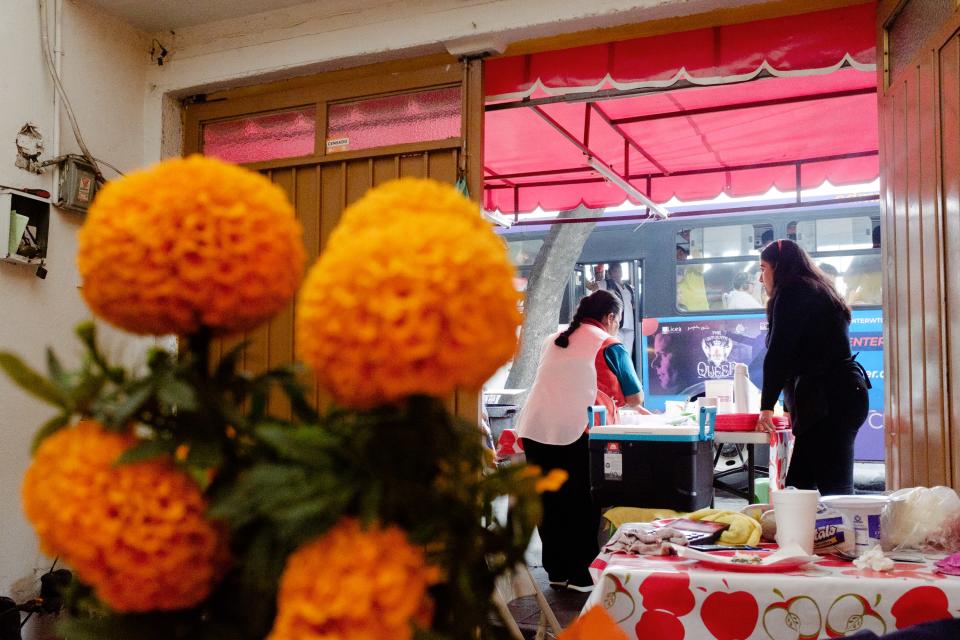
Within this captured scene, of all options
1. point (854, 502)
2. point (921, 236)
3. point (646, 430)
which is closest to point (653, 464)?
point (646, 430)

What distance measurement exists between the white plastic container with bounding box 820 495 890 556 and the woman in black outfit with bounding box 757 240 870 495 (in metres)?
1.38

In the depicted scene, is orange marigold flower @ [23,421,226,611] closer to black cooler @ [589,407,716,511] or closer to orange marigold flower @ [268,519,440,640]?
orange marigold flower @ [268,519,440,640]

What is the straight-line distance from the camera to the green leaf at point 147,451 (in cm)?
45

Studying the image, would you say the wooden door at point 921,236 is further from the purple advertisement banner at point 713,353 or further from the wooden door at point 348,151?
the purple advertisement banner at point 713,353

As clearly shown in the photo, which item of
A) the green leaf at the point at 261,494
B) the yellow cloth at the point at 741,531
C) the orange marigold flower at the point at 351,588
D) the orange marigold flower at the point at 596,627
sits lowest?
the yellow cloth at the point at 741,531

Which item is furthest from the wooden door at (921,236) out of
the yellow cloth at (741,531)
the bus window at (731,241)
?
the bus window at (731,241)

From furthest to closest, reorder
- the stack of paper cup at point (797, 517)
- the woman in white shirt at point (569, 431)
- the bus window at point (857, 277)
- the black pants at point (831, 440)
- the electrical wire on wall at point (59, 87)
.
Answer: the bus window at point (857, 277), the woman in white shirt at point (569, 431), the electrical wire on wall at point (59, 87), the black pants at point (831, 440), the stack of paper cup at point (797, 517)

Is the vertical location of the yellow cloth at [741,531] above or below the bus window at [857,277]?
below

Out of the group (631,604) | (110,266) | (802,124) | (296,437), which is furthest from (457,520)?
(802,124)

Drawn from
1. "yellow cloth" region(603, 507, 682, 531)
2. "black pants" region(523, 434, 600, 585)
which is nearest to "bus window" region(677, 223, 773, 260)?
"black pants" region(523, 434, 600, 585)

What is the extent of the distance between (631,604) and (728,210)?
18.2ft

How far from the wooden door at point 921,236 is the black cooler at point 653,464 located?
1.52 m

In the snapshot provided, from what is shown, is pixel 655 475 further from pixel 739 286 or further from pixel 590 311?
pixel 739 286

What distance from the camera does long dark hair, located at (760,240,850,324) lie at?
10.4 feet
